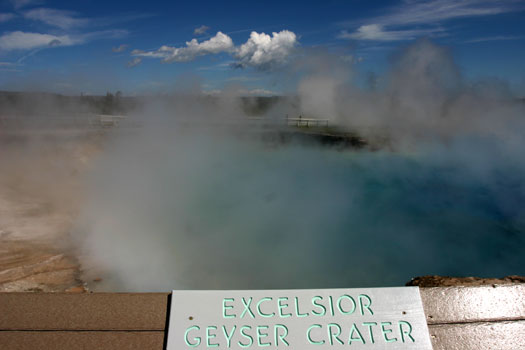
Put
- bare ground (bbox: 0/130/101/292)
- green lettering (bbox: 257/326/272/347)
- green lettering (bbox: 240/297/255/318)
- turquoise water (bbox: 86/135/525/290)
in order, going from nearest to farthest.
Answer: green lettering (bbox: 257/326/272/347), green lettering (bbox: 240/297/255/318), bare ground (bbox: 0/130/101/292), turquoise water (bbox: 86/135/525/290)

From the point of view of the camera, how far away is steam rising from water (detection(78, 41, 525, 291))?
452 cm

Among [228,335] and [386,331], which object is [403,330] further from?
[228,335]

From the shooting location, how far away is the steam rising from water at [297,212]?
4.52 metres

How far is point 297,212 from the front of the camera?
6199mm

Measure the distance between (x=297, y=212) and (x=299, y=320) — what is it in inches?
152

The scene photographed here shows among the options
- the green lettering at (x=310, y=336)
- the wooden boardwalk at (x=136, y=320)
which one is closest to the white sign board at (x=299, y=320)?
the green lettering at (x=310, y=336)

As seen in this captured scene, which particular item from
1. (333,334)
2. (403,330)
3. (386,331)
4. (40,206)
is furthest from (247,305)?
(40,206)

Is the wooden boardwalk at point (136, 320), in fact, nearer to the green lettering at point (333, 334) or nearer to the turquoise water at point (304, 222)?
the green lettering at point (333, 334)

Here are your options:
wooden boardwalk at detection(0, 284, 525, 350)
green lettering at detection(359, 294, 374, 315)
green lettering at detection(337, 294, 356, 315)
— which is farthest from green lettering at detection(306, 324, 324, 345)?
wooden boardwalk at detection(0, 284, 525, 350)

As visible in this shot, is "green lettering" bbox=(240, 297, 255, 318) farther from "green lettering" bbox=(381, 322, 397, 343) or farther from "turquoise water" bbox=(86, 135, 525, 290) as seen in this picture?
"turquoise water" bbox=(86, 135, 525, 290)

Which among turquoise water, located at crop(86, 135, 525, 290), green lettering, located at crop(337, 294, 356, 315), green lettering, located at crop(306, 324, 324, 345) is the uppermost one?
turquoise water, located at crop(86, 135, 525, 290)

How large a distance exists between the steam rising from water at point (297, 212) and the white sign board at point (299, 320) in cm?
184

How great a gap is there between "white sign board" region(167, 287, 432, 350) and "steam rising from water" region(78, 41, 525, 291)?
184cm

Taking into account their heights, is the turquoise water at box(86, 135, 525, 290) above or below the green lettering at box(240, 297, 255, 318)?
above
